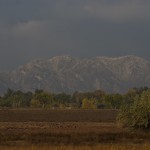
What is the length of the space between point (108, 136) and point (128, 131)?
4776 millimetres

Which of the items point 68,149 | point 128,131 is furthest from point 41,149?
point 128,131

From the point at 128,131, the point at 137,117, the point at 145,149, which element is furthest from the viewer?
the point at 128,131

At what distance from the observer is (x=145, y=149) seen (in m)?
26.5

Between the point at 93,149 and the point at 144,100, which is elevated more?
the point at 144,100

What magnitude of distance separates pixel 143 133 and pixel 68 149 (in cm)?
2676

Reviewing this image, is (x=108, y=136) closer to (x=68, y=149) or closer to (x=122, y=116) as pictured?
(x=122, y=116)

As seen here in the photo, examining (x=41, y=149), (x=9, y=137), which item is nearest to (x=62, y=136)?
(x=9, y=137)

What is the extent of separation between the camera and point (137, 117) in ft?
171

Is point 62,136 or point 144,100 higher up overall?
point 144,100

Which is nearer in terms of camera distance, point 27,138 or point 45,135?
point 27,138

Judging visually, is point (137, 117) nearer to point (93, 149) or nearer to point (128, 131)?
point (128, 131)

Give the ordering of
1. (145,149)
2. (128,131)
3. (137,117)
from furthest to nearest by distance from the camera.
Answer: (128,131), (137,117), (145,149)

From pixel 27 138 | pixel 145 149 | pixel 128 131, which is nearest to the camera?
pixel 145 149

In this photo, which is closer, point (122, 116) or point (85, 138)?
point (85, 138)
